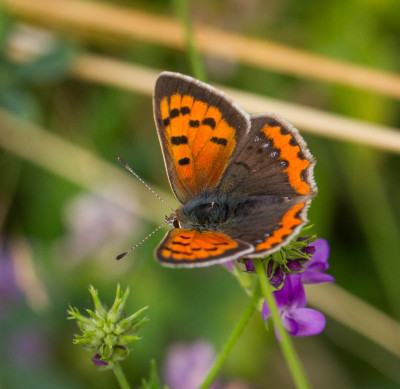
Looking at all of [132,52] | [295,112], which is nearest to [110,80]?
[132,52]

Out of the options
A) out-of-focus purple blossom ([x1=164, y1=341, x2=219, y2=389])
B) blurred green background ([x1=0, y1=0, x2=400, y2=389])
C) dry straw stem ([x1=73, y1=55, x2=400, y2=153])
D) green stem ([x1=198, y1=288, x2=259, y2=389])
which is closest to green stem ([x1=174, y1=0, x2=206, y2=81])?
dry straw stem ([x1=73, y1=55, x2=400, y2=153])

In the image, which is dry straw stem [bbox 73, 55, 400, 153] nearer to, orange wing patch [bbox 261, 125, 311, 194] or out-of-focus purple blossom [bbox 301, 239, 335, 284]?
orange wing patch [bbox 261, 125, 311, 194]

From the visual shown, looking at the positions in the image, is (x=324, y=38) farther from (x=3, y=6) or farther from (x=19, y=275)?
(x=19, y=275)

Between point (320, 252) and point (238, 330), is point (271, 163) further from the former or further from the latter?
point (238, 330)

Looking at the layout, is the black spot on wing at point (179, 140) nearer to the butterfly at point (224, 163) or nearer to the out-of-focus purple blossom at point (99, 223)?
the butterfly at point (224, 163)

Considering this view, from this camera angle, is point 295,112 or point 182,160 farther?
point 295,112
